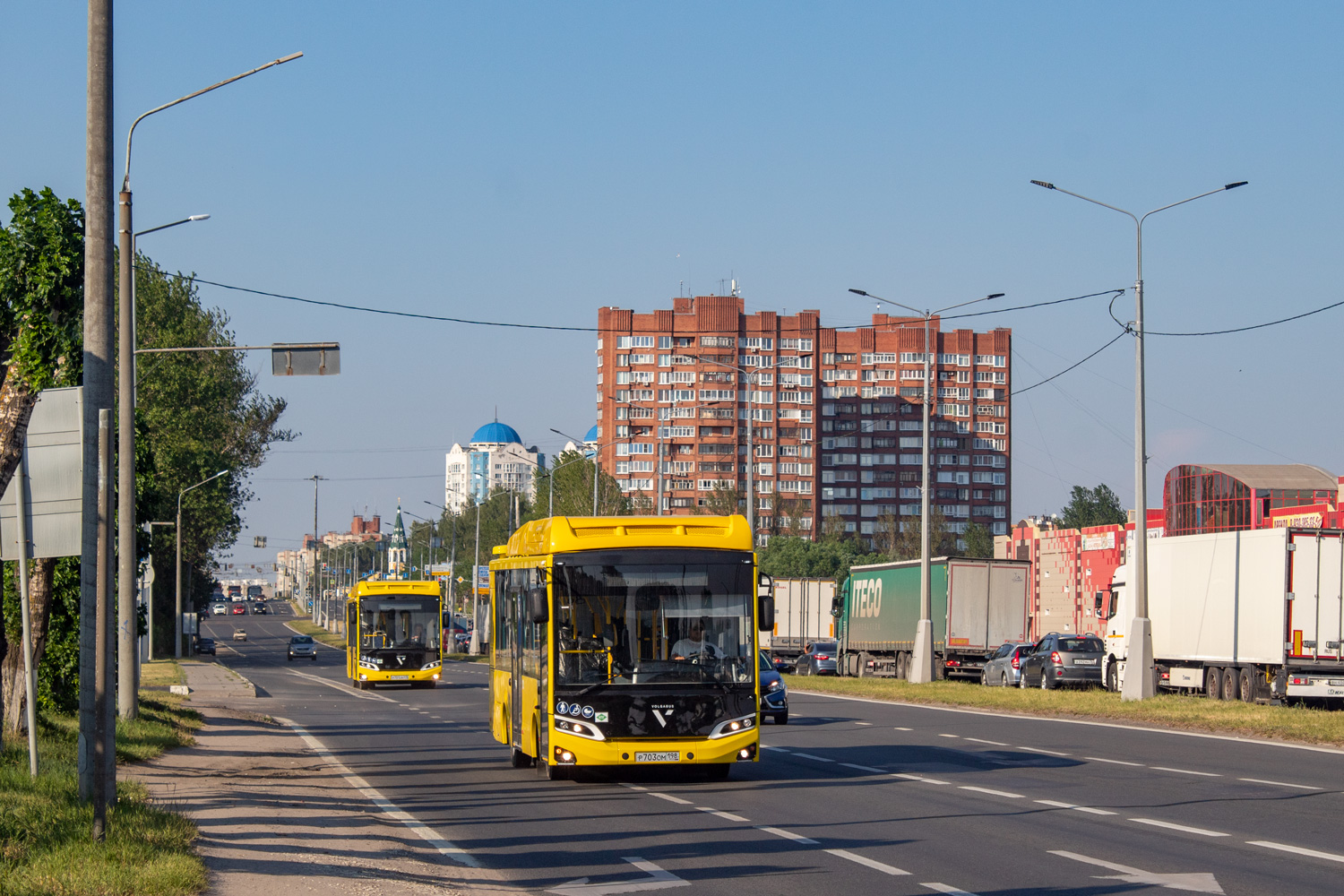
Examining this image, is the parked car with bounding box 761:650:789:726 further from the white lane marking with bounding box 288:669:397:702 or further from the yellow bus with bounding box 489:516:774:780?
the white lane marking with bounding box 288:669:397:702

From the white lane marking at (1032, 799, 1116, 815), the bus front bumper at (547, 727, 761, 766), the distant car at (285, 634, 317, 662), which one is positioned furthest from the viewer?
the distant car at (285, 634, 317, 662)

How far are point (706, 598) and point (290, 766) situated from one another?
6.44 meters

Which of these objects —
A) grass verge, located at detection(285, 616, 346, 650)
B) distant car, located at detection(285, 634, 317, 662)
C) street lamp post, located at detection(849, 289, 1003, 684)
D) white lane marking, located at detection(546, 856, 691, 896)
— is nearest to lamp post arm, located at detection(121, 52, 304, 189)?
white lane marking, located at detection(546, 856, 691, 896)

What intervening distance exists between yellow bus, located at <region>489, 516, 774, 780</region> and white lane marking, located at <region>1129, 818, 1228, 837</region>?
4.50 metres

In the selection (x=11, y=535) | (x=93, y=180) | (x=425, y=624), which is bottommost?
(x=425, y=624)

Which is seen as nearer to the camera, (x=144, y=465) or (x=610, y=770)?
(x=610, y=770)

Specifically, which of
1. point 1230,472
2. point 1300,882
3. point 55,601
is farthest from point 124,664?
point 1230,472

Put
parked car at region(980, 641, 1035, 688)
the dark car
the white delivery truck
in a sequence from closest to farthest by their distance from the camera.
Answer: the white delivery truck, the dark car, parked car at region(980, 641, 1035, 688)

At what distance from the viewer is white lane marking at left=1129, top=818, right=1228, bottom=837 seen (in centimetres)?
1300

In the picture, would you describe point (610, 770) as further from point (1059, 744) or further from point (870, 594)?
point (870, 594)

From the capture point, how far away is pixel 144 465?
3247 centimetres

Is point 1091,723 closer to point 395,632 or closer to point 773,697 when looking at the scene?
point 773,697

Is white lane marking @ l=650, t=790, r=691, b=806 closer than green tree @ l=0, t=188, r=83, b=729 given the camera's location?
Yes

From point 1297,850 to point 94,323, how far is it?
31.2 ft
